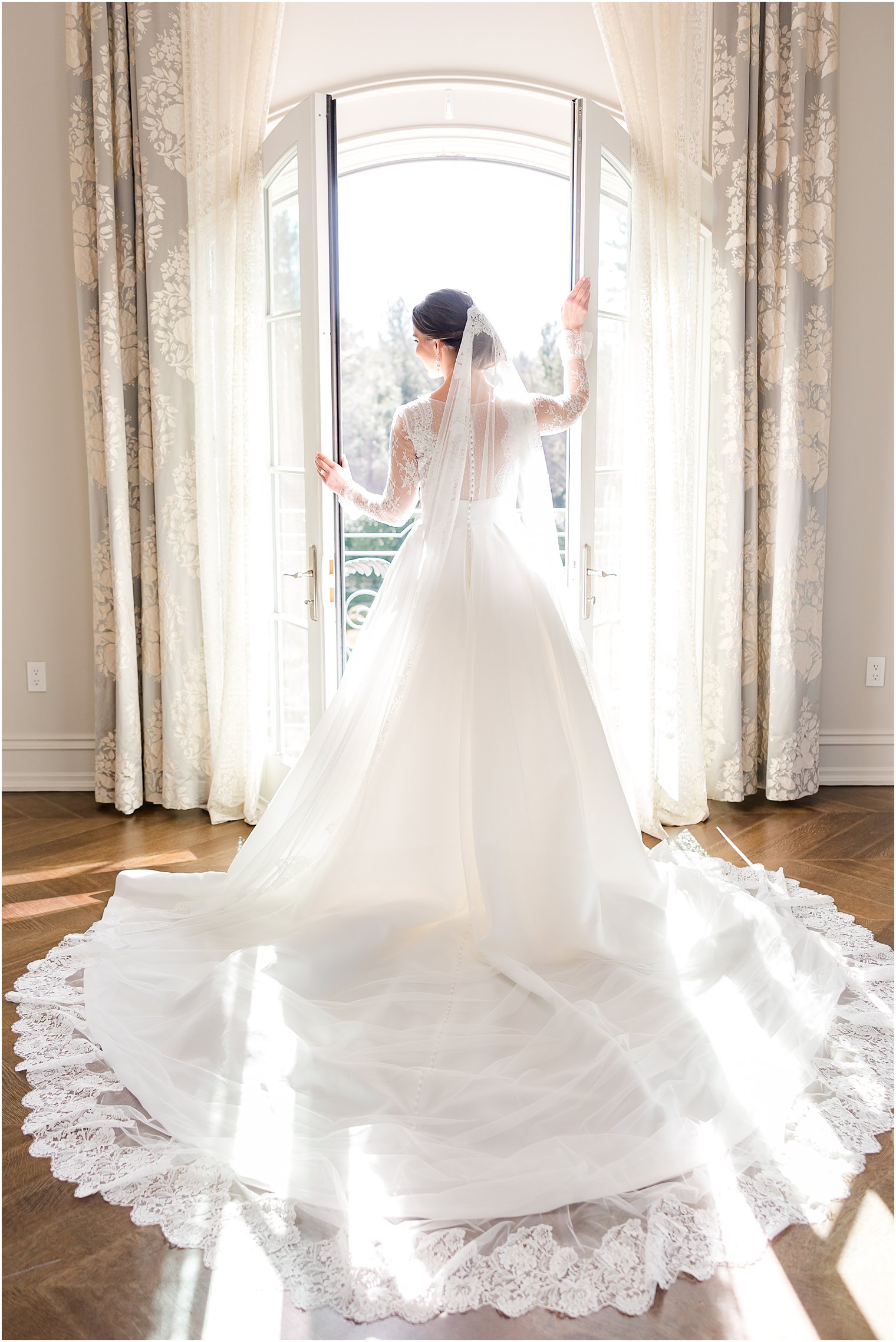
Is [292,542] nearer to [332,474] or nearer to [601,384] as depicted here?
[332,474]

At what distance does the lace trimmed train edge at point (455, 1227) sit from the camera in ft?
4.79

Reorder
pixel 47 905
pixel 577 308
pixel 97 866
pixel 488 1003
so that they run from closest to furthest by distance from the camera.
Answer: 1. pixel 488 1003
2. pixel 47 905
3. pixel 577 308
4. pixel 97 866

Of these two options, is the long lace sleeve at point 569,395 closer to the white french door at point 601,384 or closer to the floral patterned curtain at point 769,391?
the white french door at point 601,384

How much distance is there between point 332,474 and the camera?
317 cm

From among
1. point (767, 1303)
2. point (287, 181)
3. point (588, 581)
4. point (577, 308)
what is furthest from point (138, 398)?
point (767, 1303)

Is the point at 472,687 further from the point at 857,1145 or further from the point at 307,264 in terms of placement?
the point at 307,264

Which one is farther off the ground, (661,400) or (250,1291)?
(661,400)

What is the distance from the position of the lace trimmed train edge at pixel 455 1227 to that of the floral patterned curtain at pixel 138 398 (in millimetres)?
1809

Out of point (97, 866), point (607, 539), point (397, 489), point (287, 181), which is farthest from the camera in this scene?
point (607, 539)

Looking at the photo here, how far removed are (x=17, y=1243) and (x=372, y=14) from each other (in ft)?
13.7

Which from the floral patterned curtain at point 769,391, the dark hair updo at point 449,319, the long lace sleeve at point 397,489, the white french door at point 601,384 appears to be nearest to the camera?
the dark hair updo at point 449,319

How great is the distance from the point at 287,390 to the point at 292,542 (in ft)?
1.88

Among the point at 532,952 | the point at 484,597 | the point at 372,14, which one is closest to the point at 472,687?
the point at 484,597

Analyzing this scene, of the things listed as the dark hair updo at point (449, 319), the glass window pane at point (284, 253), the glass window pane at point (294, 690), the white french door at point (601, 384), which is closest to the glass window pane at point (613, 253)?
the white french door at point (601, 384)
